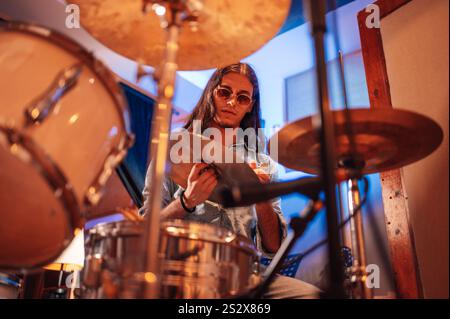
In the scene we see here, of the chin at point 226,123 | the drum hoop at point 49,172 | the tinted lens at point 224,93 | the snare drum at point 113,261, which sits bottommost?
the snare drum at point 113,261

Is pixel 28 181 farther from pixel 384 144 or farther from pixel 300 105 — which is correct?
pixel 300 105

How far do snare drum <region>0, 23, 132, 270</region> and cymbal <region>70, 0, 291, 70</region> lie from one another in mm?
272

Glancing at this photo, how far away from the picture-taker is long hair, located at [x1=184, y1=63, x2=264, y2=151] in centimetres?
202

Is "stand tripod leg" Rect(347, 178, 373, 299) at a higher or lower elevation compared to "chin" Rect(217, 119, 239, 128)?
lower

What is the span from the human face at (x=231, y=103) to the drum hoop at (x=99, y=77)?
1011mm

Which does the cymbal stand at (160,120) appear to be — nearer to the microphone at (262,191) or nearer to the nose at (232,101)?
the microphone at (262,191)

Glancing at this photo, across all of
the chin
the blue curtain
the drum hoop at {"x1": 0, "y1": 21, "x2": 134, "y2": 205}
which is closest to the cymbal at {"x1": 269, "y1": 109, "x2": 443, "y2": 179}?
the drum hoop at {"x1": 0, "y1": 21, "x2": 134, "y2": 205}

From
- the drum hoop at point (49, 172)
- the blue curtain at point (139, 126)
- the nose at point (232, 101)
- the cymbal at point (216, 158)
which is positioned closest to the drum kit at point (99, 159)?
the drum hoop at point (49, 172)

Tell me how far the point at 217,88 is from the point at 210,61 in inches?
29.6

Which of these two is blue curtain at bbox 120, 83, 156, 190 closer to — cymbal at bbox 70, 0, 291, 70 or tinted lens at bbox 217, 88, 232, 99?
tinted lens at bbox 217, 88, 232, 99

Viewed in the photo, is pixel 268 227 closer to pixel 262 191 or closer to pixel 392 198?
pixel 392 198

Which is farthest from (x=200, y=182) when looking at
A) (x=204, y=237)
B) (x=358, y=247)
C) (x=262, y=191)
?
(x=262, y=191)

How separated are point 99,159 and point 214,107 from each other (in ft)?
3.81

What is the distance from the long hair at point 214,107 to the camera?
6.61ft
